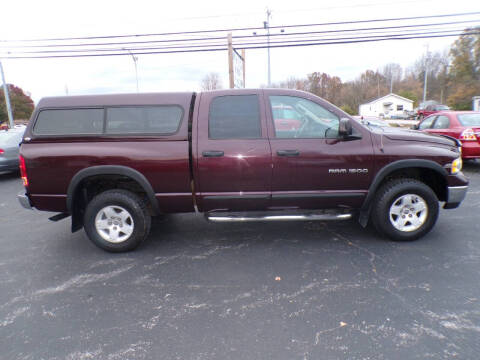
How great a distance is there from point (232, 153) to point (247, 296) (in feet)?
5.18

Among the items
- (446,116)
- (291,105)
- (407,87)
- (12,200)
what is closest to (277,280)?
(291,105)

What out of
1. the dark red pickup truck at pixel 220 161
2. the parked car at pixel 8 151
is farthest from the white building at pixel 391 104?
the dark red pickup truck at pixel 220 161

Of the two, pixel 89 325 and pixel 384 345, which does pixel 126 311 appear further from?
pixel 384 345

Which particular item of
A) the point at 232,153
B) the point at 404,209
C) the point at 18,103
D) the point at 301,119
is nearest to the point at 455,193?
the point at 404,209

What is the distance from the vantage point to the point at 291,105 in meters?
3.73

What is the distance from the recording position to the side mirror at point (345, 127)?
344 cm

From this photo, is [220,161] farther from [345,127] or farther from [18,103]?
[18,103]

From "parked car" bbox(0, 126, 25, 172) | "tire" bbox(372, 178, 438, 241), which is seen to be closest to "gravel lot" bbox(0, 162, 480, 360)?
"tire" bbox(372, 178, 438, 241)

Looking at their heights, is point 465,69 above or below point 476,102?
above

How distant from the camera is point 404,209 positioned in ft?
12.6

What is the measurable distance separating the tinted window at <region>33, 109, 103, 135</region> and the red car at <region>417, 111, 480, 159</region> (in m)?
8.16

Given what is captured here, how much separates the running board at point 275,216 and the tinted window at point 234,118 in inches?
37.9

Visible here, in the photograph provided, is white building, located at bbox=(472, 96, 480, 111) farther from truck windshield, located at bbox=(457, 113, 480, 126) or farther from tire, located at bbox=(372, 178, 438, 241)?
tire, located at bbox=(372, 178, 438, 241)

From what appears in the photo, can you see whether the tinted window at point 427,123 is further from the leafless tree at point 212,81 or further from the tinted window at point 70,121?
the leafless tree at point 212,81
